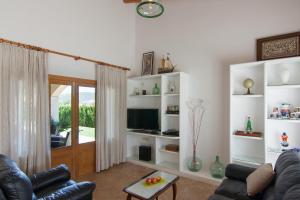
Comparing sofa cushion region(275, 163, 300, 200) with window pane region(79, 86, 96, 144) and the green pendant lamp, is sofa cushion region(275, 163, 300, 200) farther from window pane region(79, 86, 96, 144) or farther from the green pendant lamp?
window pane region(79, 86, 96, 144)

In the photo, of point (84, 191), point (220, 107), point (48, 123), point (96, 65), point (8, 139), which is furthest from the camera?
point (96, 65)

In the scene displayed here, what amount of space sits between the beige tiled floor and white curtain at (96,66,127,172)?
29 cm

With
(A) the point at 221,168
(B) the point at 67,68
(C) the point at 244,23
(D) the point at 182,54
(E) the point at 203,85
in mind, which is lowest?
(A) the point at 221,168

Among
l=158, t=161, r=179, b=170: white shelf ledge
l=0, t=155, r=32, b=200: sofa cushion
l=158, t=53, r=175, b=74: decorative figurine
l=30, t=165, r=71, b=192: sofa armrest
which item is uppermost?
l=158, t=53, r=175, b=74: decorative figurine

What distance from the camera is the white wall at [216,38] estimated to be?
10.9 ft

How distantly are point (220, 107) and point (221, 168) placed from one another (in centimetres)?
112

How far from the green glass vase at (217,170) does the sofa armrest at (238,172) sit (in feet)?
2.99

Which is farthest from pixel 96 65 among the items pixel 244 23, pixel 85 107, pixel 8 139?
pixel 244 23

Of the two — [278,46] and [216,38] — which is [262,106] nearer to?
[278,46]

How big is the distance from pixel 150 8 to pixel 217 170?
2.93 meters

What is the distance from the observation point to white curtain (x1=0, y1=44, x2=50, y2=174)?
278 centimetres

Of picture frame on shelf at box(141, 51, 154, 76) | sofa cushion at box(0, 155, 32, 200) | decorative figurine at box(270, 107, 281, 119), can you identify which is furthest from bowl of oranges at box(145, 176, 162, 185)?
picture frame on shelf at box(141, 51, 154, 76)

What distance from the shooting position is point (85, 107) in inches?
155

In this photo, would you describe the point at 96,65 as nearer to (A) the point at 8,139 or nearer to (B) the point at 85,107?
(B) the point at 85,107
